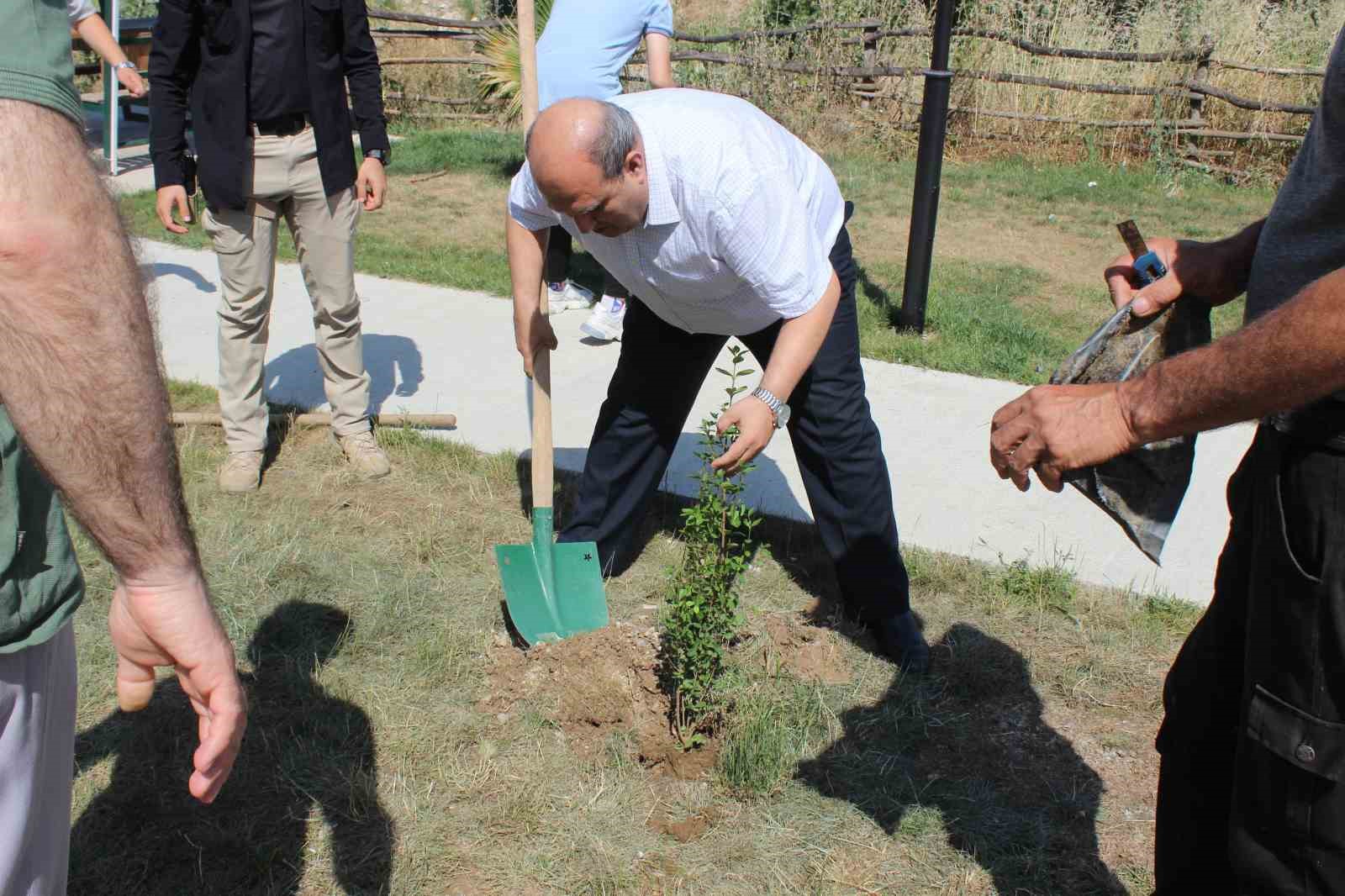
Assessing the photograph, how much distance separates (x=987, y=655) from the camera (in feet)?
11.3

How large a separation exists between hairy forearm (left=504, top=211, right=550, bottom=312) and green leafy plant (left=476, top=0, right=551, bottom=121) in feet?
Result: 20.7

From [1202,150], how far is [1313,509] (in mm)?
9839

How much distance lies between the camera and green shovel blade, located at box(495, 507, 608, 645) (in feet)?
11.4

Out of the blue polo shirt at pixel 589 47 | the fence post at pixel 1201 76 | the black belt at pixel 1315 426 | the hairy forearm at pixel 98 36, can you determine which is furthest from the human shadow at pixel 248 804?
the fence post at pixel 1201 76

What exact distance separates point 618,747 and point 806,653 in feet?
2.23

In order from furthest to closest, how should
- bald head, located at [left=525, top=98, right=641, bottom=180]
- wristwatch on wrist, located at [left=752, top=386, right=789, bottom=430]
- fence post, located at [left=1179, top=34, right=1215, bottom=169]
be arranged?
1. fence post, located at [left=1179, top=34, right=1215, bottom=169]
2. wristwatch on wrist, located at [left=752, top=386, right=789, bottom=430]
3. bald head, located at [left=525, top=98, right=641, bottom=180]

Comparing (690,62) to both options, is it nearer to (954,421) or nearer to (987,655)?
(954,421)

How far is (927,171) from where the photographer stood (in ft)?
18.9

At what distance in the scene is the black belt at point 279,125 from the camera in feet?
13.5

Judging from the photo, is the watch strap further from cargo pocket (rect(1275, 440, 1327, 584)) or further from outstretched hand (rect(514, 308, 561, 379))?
cargo pocket (rect(1275, 440, 1327, 584))

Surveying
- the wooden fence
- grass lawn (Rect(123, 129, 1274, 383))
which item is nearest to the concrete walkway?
grass lawn (Rect(123, 129, 1274, 383))

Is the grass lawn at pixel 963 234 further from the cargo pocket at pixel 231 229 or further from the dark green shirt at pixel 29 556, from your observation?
the dark green shirt at pixel 29 556

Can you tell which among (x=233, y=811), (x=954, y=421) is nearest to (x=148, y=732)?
(x=233, y=811)

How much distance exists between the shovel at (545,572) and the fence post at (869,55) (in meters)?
8.72
